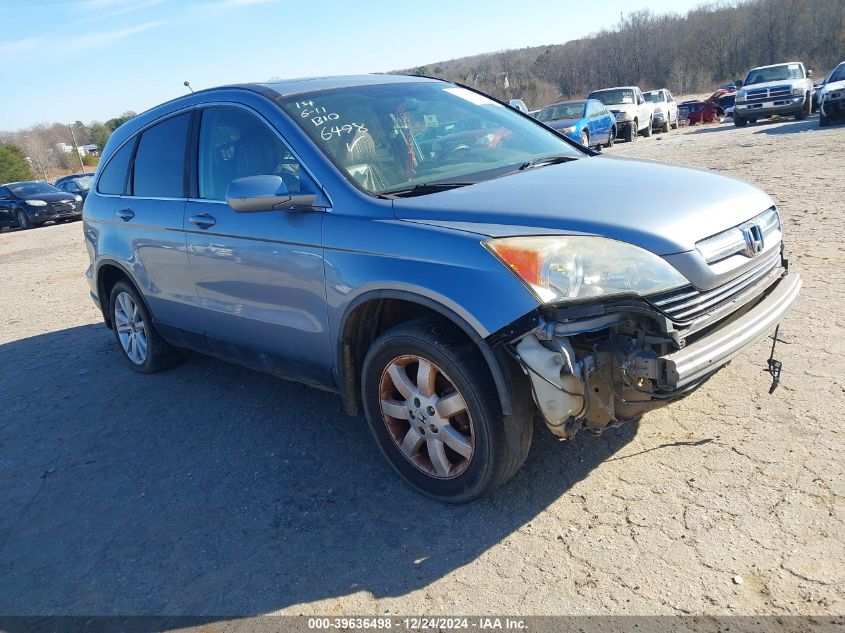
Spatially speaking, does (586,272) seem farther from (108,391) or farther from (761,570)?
(108,391)

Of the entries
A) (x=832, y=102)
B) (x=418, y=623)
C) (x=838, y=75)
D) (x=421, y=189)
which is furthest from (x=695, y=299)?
(x=838, y=75)

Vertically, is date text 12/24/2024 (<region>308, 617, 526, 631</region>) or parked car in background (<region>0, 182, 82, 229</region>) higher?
parked car in background (<region>0, 182, 82, 229</region>)

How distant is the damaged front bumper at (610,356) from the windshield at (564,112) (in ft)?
63.5

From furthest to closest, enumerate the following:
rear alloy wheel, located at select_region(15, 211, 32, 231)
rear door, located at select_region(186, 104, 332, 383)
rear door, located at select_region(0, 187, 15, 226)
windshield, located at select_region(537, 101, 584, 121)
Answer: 1. rear door, located at select_region(0, 187, 15, 226)
2. rear alloy wheel, located at select_region(15, 211, 32, 231)
3. windshield, located at select_region(537, 101, 584, 121)
4. rear door, located at select_region(186, 104, 332, 383)

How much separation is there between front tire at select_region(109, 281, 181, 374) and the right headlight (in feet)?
11.3

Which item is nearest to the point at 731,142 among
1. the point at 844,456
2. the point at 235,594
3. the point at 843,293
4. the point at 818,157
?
the point at 818,157

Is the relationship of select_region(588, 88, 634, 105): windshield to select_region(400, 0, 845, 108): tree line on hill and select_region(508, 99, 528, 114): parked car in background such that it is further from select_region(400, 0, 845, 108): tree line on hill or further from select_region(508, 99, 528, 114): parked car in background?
select_region(400, 0, 845, 108): tree line on hill

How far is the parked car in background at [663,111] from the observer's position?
29108 mm

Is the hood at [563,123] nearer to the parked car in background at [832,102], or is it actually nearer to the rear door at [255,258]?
the parked car in background at [832,102]

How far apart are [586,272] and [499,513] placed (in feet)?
3.84

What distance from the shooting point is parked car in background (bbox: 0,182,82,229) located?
73.4ft

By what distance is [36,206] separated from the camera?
2233cm

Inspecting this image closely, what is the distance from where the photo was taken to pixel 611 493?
123 inches

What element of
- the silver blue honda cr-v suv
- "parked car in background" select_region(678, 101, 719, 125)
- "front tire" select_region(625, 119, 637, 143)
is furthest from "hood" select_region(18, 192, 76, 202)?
"parked car in background" select_region(678, 101, 719, 125)
